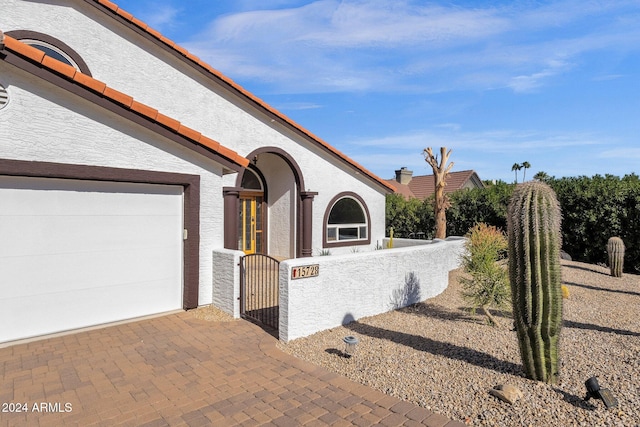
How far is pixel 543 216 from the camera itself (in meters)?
4.66

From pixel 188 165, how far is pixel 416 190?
30.8 m

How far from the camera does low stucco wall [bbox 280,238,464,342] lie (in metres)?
6.16

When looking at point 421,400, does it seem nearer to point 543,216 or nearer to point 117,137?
point 543,216

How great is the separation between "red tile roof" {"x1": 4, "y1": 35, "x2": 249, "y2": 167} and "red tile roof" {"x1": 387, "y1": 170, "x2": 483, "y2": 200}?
84.0 ft

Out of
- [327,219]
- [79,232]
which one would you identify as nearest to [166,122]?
[79,232]

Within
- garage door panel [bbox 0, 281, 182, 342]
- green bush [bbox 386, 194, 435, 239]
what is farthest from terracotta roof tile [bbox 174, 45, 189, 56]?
green bush [bbox 386, 194, 435, 239]

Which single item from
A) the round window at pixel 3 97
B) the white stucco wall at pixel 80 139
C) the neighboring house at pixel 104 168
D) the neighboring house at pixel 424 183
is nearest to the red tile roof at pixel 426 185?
the neighboring house at pixel 424 183

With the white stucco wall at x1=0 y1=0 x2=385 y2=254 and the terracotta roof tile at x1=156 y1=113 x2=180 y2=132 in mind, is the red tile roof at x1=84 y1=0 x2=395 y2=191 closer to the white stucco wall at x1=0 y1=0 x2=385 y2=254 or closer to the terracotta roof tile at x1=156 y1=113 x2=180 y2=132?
the white stucco wall at x1=0 y1=0 x2=385 y2=254

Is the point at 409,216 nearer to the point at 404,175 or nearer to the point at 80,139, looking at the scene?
the point at 80,139

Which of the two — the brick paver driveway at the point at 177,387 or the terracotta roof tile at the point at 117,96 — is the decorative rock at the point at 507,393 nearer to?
the brick paver driveway at the point at 177,387

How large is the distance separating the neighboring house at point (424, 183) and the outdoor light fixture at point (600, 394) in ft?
90.3

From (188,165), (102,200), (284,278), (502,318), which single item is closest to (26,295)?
(102,200)

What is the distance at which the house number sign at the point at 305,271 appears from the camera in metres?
6.13

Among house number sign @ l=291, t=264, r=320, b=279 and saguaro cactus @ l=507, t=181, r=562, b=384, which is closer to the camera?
saguaro cactus @ l=507, t=181, r=562, b=384
